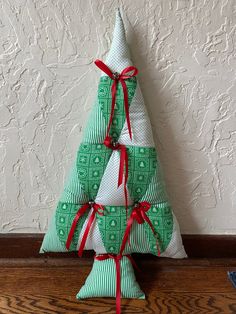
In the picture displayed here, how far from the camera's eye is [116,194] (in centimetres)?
81

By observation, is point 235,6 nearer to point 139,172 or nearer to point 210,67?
point 210,67

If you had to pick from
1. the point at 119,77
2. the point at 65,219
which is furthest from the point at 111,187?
the point at 119,77

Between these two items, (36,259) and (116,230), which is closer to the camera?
(116,230)

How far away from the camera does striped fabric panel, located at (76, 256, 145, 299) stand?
0.83m

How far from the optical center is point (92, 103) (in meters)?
0.83

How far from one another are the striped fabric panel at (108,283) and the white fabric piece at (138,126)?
0.27 metres

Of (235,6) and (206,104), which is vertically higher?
(235,6)

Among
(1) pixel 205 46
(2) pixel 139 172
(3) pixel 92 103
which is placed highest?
(1) pixel 205 46

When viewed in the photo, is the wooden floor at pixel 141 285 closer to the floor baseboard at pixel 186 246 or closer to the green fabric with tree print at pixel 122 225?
the floor baseboard at pixel 186 246

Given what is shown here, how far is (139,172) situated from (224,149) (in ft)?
0.74

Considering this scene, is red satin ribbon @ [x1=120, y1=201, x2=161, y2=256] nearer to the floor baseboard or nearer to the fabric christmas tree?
the fabric christmas tree

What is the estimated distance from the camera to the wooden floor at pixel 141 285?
2.69ft

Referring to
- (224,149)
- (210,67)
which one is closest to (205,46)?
(210,67)

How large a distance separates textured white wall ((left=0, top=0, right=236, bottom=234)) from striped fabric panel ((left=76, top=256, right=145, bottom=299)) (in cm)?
18
